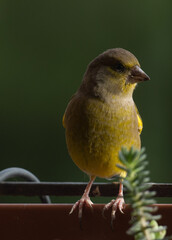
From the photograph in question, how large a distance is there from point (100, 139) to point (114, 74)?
0.38 m

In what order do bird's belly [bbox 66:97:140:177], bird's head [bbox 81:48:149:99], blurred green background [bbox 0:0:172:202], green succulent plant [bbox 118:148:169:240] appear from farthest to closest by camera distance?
blurred green background [bbox 0:0:172:202]
bird's head [bbox 81:48:149:99]
bird's belly [bbox 66:97:140:177]
green succulent plant [bbox 118:148:169:240]

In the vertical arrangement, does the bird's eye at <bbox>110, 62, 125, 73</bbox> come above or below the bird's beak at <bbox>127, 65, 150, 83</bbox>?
above

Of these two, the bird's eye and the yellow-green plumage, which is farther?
the bird's eye

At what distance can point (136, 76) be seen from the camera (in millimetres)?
2369

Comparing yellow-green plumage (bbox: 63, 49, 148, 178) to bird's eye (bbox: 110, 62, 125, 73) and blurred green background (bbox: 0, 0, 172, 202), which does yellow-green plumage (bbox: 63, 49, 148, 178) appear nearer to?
bird's eye (bbox: 110, 62, 125, 73)

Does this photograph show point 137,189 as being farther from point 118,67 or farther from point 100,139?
point 118,67

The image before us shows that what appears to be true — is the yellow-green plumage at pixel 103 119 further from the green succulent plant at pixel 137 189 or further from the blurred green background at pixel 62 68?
the blurred green background at pixel 62 68

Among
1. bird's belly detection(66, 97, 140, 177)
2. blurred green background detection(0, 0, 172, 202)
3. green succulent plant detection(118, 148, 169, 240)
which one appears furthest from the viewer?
blurred green background detection(0, 0, 172, 202)

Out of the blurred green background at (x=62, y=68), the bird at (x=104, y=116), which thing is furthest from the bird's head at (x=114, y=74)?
the blurred green background at (x=62, y=68)

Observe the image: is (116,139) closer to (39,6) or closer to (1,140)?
(1,140)

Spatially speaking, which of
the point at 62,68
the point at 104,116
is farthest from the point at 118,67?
the point at 62,68

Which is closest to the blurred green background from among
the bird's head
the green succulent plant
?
the bird's head

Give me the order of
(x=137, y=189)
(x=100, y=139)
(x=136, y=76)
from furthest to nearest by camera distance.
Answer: (x=136, y=76), (x=100, y=139), (x=137, y=189)

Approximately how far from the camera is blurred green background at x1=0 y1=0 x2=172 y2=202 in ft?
17.6
